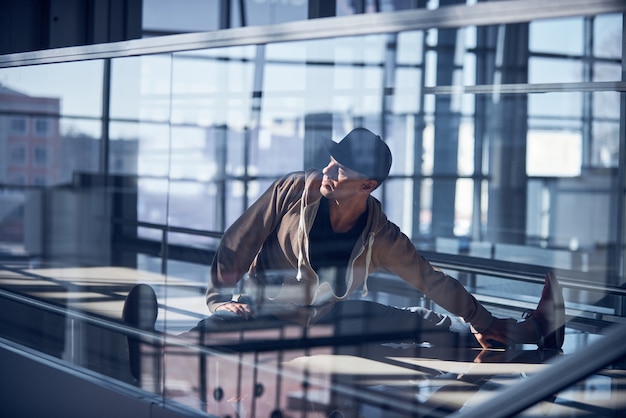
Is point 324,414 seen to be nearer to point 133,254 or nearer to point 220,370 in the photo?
point 220,370

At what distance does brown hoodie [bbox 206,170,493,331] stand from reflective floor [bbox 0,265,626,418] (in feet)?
0.46

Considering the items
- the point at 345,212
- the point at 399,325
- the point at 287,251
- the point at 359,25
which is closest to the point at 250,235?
the point at 287,251

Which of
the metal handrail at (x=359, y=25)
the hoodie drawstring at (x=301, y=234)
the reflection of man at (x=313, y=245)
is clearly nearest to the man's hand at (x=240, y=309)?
the reflection of man at (x=313, y=245)

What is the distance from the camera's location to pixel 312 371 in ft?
10.3

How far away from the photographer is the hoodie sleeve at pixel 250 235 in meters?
3.30

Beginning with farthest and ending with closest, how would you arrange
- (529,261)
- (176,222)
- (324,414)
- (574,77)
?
(529,261) < (574,77) < (176,222) < (324,414)

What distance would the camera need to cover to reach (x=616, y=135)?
16.7 ft

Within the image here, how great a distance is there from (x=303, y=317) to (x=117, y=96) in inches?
80.2

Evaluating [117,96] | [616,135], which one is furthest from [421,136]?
[117,96]

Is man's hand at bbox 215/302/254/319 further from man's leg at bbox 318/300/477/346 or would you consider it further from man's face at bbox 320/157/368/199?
man's face at bbox 320/157/368/199

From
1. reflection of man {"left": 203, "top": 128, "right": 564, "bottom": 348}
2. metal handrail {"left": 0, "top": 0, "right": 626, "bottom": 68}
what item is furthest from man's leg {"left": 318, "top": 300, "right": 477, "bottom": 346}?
metal handrail {"left": 0, "top": 0, "right": 626, "bottom": 68}

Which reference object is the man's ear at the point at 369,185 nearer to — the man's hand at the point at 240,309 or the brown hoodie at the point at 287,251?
the brown hoodie at the point at 287,251

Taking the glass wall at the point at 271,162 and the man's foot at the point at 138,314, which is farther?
the man's foot at the point at 138,314

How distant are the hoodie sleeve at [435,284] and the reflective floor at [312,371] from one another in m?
0.15
